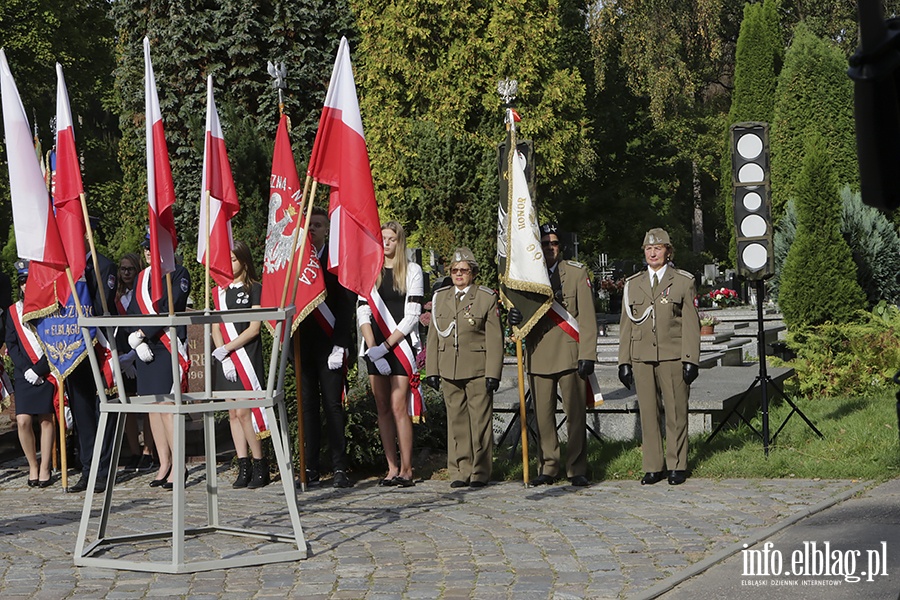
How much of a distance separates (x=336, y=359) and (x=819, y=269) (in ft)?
28.7

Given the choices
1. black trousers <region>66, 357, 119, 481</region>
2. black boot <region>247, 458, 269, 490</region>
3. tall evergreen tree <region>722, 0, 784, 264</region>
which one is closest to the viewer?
black boot <region>247, 458, 269, 490</region>

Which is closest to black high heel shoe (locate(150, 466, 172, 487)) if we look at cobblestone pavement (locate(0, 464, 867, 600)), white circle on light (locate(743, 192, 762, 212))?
cobblestone pavement (locate(0, 464, 867, 600))

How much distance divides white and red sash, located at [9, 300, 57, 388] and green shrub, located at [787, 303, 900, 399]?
871 cm

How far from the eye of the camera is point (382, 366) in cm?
941

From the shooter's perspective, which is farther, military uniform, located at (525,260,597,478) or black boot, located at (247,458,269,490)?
black boot, located at (247,458,269,490)

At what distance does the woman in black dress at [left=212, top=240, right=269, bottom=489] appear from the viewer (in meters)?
9.55

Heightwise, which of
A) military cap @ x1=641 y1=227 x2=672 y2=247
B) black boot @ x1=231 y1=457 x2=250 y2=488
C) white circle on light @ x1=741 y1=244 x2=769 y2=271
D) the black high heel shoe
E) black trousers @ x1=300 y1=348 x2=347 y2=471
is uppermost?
military cap @ x1=641 y1=227 x2=672 y2=247

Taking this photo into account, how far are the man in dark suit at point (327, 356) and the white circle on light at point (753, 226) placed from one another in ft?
11.4

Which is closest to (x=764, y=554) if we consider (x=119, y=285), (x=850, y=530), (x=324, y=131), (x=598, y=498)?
(x=850, y=530)

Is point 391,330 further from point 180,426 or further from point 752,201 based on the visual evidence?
point 752,201

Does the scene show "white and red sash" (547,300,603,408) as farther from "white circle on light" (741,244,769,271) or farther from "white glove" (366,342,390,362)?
"white circle on light" (741,244,769,271)

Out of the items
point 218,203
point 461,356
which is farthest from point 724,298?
point 218,203

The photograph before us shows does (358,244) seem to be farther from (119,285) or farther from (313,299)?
(119,285)

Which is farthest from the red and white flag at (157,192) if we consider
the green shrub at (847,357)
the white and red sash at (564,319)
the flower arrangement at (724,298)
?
the flower arrangement at (724,298)
